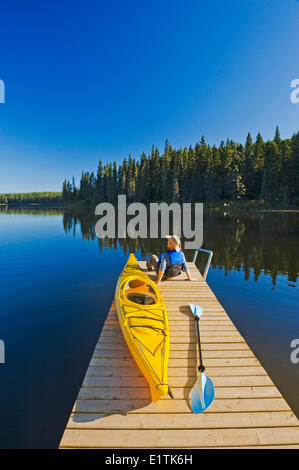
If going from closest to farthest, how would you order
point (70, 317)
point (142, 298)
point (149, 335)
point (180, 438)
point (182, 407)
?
point (180, 438), point (182, 407), point (149, 335), point (142, 298), point (70, 317)

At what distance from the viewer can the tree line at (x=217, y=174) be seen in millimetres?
59188

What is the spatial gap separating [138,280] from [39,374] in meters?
3.60

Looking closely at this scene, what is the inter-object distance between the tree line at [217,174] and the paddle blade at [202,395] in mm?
63555

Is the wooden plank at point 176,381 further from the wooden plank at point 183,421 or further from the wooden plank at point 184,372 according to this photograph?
the wooden plank at point 183,421

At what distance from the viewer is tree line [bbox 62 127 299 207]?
5919 cm

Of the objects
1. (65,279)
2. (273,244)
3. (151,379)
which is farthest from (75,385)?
(273,244)

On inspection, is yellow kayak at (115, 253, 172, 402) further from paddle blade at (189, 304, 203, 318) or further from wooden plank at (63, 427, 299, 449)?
paddle blade at (189, 304, 203, 318)

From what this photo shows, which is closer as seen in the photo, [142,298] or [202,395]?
[202,395]

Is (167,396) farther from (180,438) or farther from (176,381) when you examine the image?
(180,438)

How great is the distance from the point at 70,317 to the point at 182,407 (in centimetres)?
607

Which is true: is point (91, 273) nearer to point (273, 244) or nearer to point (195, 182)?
point (273, 244)

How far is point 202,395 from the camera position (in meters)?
3.42

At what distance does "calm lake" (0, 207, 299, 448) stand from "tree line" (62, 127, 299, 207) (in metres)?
48.9

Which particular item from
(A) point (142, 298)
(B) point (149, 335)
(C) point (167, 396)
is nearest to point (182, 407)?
(C) point (167, 396)
